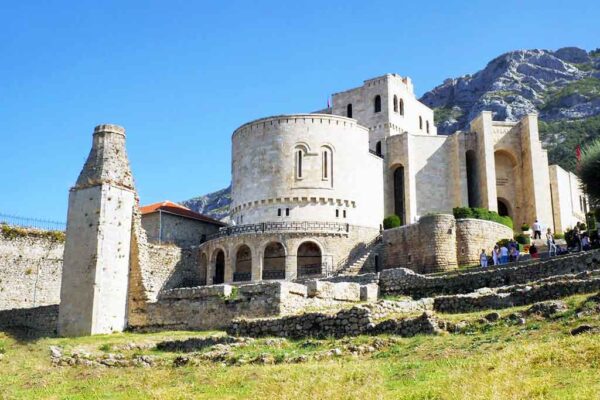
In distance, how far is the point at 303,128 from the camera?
4684 cm

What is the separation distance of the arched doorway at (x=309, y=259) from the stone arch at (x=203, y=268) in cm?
574

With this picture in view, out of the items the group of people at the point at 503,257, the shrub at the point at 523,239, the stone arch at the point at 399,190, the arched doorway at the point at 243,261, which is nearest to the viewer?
the group of people at the point at 503,257

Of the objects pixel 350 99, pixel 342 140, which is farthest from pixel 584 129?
pixel 342 140

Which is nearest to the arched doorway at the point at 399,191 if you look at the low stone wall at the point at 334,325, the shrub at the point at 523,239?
the shrub at the point at 523,239

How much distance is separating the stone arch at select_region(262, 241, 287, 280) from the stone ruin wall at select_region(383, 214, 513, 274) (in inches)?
293

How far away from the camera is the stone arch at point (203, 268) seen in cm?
4419

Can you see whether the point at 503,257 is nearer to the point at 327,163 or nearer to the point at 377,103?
the point at 327,163

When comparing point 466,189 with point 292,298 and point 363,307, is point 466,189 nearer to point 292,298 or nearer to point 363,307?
point 292,298

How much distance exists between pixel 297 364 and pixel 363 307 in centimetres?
423

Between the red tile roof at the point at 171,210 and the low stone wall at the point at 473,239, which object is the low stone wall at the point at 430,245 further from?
the red tile roof at the point at 171,210

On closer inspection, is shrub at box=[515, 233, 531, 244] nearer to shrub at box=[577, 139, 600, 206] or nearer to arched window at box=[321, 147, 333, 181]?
arched window at box=[321, 147, 333, 181]

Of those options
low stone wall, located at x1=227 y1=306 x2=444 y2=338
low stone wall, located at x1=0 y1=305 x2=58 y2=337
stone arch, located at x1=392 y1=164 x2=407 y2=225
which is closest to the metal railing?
stone arch, located at x1=392 y1=164 x2=407 y2=225

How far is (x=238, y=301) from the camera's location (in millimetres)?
26969

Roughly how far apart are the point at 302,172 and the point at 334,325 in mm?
27431
